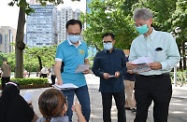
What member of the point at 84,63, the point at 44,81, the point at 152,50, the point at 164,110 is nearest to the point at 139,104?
the point at 164,110

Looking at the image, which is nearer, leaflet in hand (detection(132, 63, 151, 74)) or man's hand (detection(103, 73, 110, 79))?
leaflet in hand (detection(132, 63, 151, 74))

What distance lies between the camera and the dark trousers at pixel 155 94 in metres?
3.57

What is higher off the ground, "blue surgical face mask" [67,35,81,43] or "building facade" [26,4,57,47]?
"building facade" [26,4,57,47]

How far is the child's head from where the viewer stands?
2486 millimetres

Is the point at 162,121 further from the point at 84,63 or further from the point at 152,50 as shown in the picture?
the point at 84,63

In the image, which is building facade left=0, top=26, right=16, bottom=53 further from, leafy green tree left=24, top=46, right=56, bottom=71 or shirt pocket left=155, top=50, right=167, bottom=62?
shirt pocket left=155, top=50, right=167, bottom=62

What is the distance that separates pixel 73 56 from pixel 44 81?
12.3 metres

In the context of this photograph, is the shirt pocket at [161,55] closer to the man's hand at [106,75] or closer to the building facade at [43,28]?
the man's hand at [106,75]

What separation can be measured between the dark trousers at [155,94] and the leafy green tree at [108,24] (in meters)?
24.1

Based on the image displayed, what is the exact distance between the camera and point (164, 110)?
11.9ft

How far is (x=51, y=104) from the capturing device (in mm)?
2486

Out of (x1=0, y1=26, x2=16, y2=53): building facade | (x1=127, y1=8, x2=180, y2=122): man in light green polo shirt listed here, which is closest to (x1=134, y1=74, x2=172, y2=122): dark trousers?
(x1=127, y1=8, x2=180, y2=122): man in light green polo shirt

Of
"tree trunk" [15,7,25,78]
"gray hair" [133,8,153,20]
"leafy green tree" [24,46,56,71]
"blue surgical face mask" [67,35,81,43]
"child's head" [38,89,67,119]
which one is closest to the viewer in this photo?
"child's head" [38,89,67,119]

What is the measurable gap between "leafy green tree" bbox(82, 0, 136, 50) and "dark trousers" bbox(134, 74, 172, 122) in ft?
79.1
